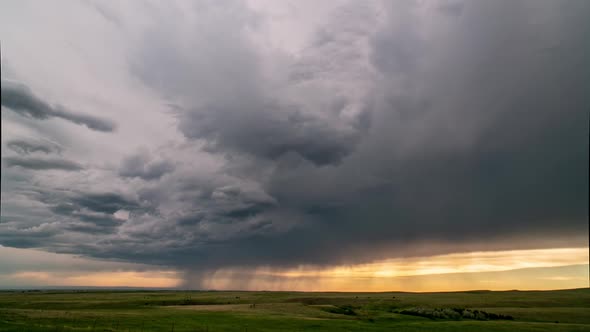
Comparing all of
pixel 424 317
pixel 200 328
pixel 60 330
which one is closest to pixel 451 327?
pixel 424 317

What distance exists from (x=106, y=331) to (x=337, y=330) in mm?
35966

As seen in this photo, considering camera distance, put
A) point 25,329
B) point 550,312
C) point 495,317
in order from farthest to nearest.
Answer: point 550,312 < point 495,317 < point 25,329

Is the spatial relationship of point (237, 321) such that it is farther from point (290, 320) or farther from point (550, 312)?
point (550, 312)

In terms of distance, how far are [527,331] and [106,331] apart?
229 ft

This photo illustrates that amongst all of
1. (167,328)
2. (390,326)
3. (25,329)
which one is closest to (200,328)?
(167,328)

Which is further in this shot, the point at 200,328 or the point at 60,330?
the point at 200,328

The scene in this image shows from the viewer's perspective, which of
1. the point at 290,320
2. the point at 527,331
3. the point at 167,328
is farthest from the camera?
the point at 290,320

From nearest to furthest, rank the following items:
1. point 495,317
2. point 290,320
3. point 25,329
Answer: point 25,329
point 290,320
point 495,317

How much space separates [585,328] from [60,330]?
3525 inches

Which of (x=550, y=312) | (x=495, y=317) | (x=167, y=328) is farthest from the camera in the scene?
(x=550, y=312)

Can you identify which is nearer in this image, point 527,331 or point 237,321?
point 527,331

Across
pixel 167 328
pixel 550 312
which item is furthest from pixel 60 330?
pixel 550 312

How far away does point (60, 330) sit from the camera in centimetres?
5244

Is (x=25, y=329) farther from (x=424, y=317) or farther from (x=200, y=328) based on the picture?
(x=424, y=317)
